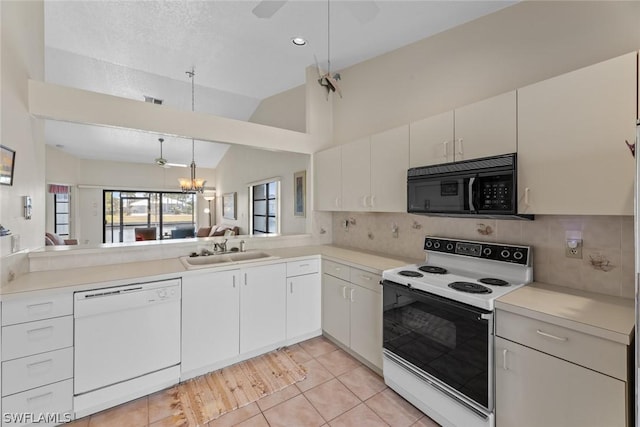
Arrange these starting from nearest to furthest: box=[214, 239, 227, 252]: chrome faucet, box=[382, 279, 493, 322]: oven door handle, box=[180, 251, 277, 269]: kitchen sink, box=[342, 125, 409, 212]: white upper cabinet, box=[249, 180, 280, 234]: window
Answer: box=[382, 279, 493, 322]: oven door handle, box=[342, 125, 409, 212]: white upper cabinet, box=[180, 251, 277, 269]: kitchen sink, box=[214, 239, 227, 252]: chrome faucet, box=[249, 180, 280, 234]: window

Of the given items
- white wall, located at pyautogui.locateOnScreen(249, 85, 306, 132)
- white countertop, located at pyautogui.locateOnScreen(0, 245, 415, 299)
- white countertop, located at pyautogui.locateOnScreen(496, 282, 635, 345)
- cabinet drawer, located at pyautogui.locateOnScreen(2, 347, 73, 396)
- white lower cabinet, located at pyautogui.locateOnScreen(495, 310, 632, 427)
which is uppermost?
white wall, located at pyautogui.locateOnScreen(249, 85, 306, 132)

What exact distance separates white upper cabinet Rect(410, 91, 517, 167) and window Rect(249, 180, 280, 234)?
3.03 m

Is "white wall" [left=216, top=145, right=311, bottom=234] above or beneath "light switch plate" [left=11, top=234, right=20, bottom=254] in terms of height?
above

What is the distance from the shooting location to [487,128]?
1740 mm

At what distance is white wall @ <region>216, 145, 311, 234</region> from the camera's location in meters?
4.09

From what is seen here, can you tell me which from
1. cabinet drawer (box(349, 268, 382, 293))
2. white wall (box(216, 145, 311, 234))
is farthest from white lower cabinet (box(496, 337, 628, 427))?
white wall (box(216, 145, 311, 234))

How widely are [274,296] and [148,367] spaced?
3.49 feet

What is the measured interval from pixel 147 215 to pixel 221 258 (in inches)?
269

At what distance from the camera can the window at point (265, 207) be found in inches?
191

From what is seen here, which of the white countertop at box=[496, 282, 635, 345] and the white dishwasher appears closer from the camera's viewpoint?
the white countertop at box=[496, 282, 635, 345]

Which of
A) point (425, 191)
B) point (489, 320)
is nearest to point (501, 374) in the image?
point (489, 320)

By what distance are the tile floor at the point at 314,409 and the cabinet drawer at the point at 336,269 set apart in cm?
82

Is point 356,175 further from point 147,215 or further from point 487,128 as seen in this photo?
point 147,215

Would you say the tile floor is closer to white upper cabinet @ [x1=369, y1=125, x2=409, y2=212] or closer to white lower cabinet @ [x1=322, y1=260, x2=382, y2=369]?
white lower cabinet @ [x1=322, y1=260, x2=382, y2=369]
